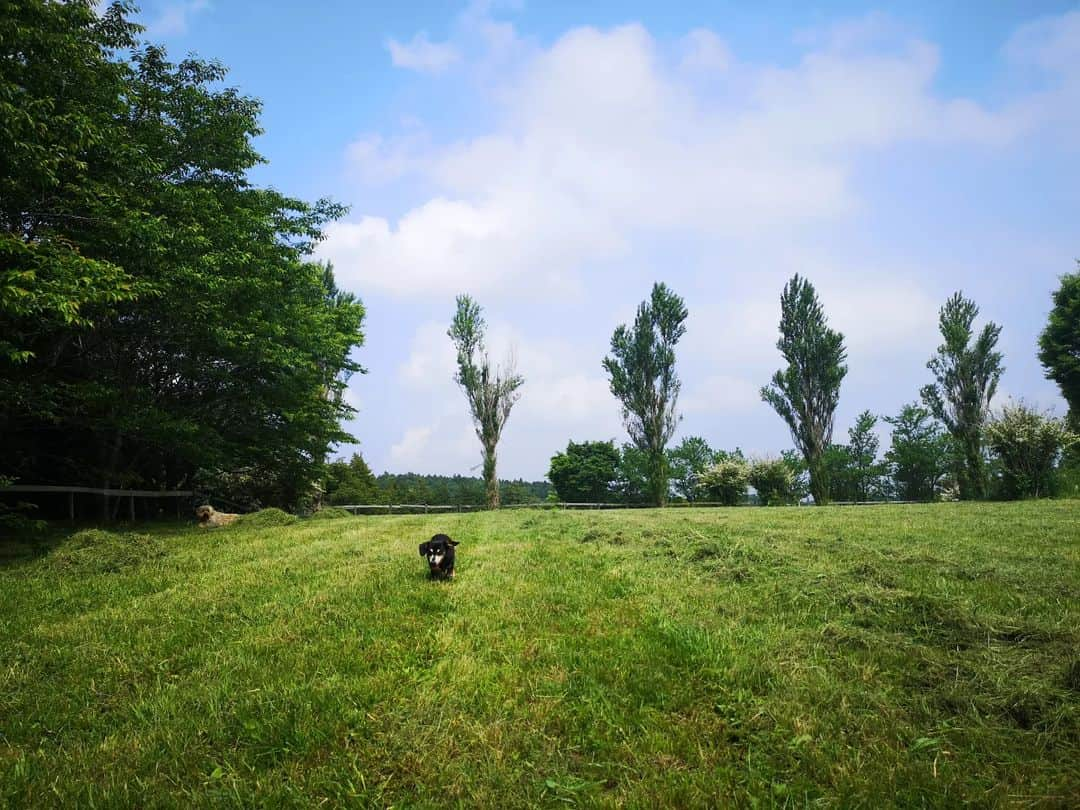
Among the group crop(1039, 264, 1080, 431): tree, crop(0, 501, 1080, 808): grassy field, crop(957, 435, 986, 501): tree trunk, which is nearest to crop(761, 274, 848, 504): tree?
crop(957, 435, 986, 501): tree trunk

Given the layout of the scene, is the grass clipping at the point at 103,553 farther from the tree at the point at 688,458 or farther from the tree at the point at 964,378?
the tree at the point at 688,458

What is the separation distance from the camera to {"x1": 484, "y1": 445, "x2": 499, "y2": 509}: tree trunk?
30172 mm

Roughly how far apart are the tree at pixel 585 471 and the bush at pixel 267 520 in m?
41.6

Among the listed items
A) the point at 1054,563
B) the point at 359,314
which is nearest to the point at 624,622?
the point at 1054,563

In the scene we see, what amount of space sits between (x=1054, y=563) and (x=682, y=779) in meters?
7.78

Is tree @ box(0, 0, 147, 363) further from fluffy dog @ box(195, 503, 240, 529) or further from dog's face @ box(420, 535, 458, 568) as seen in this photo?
dog's face @ box(420, 535, 458, 568)

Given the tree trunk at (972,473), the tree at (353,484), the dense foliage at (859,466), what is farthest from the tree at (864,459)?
the tree at (353,484)

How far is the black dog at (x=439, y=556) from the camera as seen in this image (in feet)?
22.2

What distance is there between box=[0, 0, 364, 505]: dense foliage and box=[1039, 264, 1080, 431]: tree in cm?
4561

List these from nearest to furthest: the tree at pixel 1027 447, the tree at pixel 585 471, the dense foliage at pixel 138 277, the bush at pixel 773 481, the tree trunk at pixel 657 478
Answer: the dense foliage at pixel 138 277 → the tree at pixel 1027 447 → the bush at pixel 773 481 → the tree trunk at pixel 657 478 → the tree at pixel 585 471

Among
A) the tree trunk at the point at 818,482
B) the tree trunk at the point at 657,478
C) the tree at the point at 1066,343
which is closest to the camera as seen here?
the tree trunk at the point at 818,482

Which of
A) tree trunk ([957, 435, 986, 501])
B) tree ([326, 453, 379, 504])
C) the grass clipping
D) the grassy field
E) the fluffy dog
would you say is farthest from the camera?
tree ([326, 453, 379, 504])

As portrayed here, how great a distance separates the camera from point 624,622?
5008 millimetres

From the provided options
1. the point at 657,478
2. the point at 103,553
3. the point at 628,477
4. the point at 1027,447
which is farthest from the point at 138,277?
the point at 628,477
